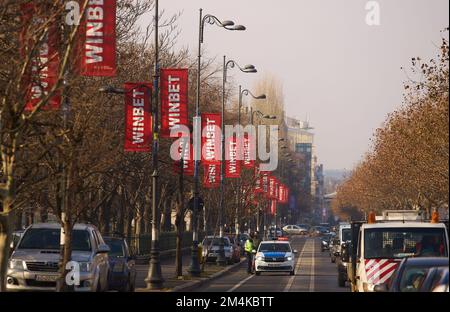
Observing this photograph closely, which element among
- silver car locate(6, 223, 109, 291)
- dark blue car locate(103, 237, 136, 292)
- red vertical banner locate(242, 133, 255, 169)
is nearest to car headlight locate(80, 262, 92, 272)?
silver car locate(6, 223, 109, 291)

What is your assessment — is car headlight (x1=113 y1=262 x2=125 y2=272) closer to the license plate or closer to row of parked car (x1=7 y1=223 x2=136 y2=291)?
row of parked car (x1=7 y1=223 x2=136 y2=291)

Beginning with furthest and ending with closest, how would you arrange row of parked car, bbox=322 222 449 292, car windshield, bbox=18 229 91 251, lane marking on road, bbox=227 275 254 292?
lane marking on road, bbox=227 275 254 292 < car windshield, bbox=18 229 91 251 < row of parked car, bbox=322 222 449 292

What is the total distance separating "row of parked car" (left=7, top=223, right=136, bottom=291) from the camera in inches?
1043

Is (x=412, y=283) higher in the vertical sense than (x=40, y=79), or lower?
lower

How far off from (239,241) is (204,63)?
11.3 m

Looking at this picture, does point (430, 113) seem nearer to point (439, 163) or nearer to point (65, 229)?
point (439, 163)

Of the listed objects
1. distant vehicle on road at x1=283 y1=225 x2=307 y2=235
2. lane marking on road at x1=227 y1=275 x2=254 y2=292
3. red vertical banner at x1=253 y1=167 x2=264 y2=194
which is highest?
red vertical banner at x1=253 y1=167 x2=264 y2=194

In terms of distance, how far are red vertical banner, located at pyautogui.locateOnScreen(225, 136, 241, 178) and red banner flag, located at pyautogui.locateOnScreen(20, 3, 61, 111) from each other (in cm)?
3347

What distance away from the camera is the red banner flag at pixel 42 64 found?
69.8 feet

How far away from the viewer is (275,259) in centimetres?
4934

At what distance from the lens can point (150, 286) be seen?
33344mm
